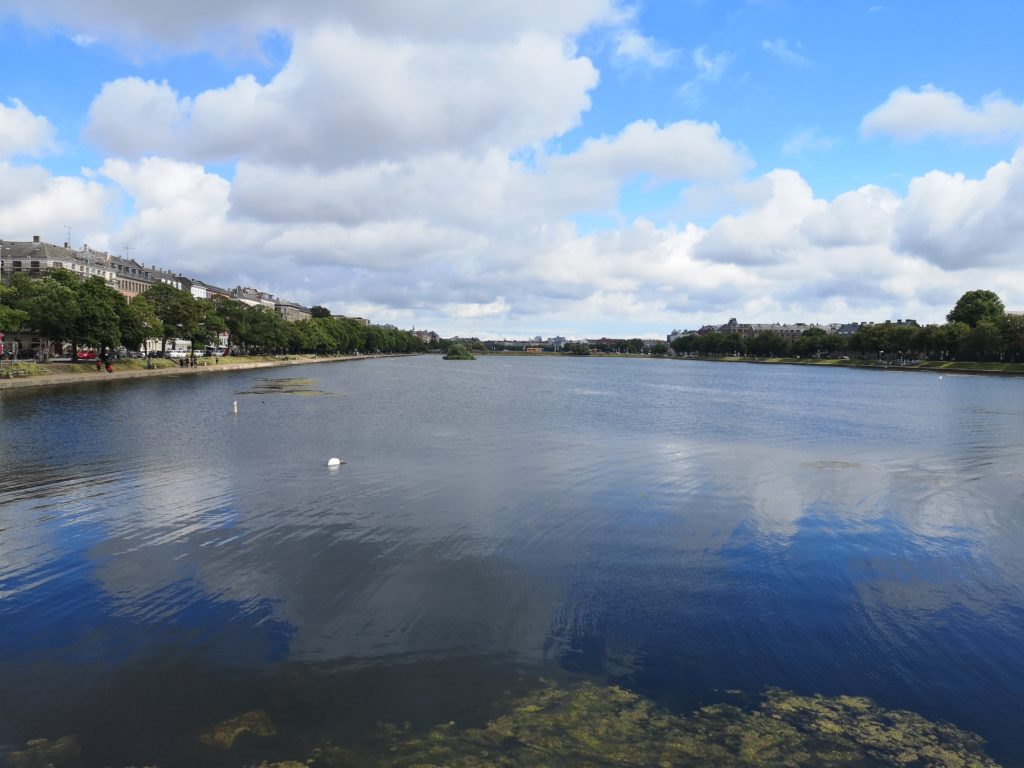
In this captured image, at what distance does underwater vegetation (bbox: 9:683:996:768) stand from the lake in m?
0.34

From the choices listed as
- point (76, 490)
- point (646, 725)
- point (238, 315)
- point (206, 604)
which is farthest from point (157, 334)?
point (646, 725)

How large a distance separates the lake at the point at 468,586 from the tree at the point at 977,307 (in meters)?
194

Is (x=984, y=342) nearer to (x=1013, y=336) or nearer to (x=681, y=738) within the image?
(x=1013, y=336)

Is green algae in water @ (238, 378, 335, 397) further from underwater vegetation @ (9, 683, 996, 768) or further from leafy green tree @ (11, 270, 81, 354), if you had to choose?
underwater vegetation @ (9, 683, 996, 768)

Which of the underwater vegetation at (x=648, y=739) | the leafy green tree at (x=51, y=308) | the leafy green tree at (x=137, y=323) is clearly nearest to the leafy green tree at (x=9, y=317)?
the leafy green tree at (x=51, y=308)

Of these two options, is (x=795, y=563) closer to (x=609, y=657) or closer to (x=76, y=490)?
(x=609, y=657)

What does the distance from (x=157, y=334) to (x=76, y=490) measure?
9695cm

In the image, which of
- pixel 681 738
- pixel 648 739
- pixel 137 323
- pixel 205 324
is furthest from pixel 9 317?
pixel 681 738

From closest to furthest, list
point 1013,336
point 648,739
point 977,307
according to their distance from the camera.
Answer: point 648,739
point 1013,336
point 977,307

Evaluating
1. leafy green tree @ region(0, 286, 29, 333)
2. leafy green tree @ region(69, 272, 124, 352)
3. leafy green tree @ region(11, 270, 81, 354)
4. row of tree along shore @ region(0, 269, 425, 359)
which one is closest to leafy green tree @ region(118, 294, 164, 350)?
row of tree along shore @ region(0, 269, 425, 359)

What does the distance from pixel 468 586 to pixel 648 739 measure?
6932 millimetres

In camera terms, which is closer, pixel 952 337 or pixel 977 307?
pixel 952 337

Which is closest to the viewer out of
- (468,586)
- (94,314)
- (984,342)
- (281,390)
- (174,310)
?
(468,586)

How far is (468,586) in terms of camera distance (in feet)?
53.3
